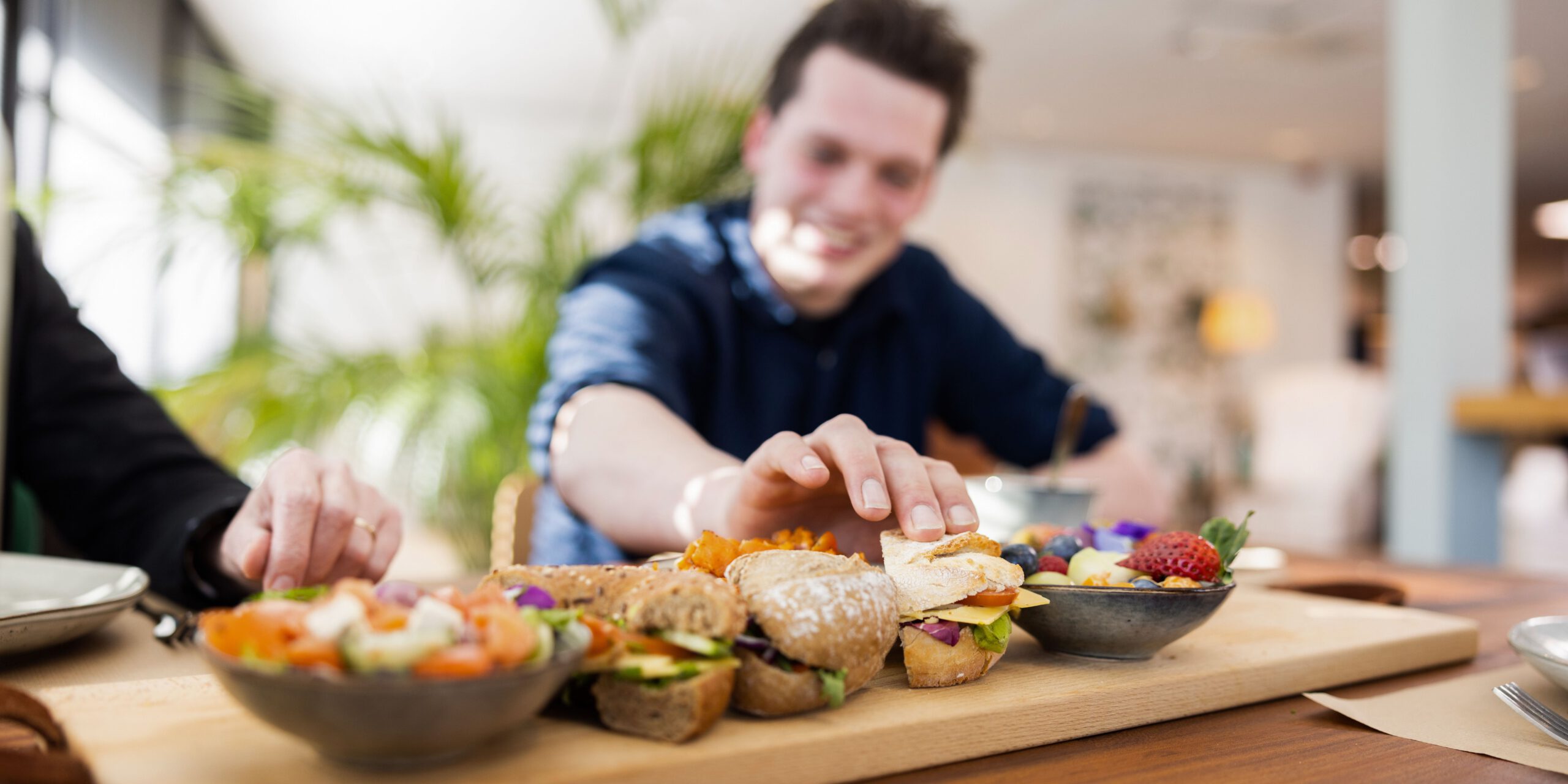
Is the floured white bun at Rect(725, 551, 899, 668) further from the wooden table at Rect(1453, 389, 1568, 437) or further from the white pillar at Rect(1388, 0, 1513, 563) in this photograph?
the white pillar at Rect(1388, 0, 1513, 563)

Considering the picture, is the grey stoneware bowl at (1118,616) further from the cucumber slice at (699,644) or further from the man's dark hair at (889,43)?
the man's dark hair at (889,43)

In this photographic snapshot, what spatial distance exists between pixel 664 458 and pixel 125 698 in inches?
23.1

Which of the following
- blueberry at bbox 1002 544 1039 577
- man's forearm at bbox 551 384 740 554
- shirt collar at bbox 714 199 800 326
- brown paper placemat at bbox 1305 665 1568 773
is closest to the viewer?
brown paper placemat at bbox 1305 665 1568 773

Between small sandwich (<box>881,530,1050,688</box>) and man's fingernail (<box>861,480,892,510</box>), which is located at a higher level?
man's fingernail (<box>861,480,892,510</box>)

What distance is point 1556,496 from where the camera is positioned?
5.59 metres

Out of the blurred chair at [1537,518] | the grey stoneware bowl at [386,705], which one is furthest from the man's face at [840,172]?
the blurred chair at [1537,518]

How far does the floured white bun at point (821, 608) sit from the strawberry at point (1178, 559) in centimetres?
21

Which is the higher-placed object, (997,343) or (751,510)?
(997,343)

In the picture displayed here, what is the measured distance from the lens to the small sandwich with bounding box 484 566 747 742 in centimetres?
52

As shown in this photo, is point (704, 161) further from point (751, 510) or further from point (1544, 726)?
point (1544, 726)

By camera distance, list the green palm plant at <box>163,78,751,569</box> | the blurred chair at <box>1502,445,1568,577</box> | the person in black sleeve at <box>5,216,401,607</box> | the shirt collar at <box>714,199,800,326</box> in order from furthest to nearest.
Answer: the blurred chair at <box>1502,445,1568,577</box> → the green palm plant at <box>163,78,751,569</box> → the shirt collar at <box>714,199,800,326</box> → the person in black sleeve at <box>5,216,401,607</box>

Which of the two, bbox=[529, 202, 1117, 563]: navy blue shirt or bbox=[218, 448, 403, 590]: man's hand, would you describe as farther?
bbox=[529, 202, 1117, 563]: navy blue shirt

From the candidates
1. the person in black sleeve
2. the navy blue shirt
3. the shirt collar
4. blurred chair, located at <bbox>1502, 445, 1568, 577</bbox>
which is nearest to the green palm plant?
the navy blue shirt

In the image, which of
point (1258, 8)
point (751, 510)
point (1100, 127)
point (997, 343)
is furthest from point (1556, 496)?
point (751, 510)
